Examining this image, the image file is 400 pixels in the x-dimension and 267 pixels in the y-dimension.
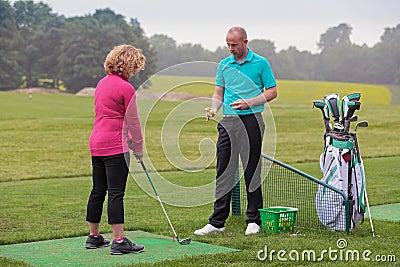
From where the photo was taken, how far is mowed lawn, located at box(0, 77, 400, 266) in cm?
650

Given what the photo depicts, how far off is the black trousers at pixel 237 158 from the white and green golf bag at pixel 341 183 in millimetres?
641

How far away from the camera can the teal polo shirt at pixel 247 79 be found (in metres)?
6.77

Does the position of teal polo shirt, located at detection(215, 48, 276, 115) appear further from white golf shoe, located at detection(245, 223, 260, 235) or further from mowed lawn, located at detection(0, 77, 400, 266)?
white golf shoe, located at detection(245, 223, 260, 235)

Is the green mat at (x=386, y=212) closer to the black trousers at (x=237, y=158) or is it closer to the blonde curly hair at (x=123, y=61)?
the black trousers at (x=237, y=158)

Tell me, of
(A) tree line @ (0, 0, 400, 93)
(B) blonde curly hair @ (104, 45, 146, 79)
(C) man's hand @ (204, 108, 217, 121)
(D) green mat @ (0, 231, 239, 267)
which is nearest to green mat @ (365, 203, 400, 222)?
(C) man's hand @ (204, 108, 217, 121)

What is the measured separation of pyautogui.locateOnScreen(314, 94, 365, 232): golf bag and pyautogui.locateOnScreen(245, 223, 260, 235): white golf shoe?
25.8 inches

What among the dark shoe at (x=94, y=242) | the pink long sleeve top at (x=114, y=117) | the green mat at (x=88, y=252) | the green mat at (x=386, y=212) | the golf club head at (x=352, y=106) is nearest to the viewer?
the green mat at (x=88, y=252)

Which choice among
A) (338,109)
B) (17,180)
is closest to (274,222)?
(338,109)

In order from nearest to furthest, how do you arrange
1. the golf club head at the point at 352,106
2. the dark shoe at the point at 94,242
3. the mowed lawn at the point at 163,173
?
the dark shoe at the point at 94,242 < the mowed lawn at the point at 163,173 < the golf club head at the point at 352,106

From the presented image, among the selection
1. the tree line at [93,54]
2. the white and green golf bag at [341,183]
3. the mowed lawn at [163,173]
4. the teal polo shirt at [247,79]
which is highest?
the tree line at [93,54]

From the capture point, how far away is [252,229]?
22.6 feet

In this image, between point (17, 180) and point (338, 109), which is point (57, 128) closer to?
point (17, 180)

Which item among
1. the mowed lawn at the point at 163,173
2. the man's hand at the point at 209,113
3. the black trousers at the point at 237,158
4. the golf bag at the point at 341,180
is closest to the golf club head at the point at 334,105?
the golf bag at the point at 341,180

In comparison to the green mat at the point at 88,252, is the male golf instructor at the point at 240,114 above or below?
above
